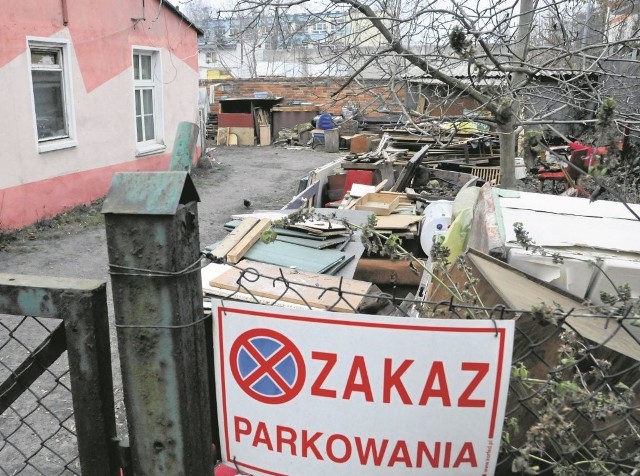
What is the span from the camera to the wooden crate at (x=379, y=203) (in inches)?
235

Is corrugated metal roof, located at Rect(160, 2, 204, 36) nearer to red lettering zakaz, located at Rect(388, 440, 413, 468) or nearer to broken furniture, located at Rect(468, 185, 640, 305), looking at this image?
broken furniture, located at Rect(468, 185, 640, 305)

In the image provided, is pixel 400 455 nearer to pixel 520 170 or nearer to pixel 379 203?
pixel 379 203

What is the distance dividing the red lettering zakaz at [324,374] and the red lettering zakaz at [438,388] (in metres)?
0.21

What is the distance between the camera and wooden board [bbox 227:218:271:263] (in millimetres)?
3687

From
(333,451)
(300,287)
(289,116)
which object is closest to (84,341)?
(333,451)

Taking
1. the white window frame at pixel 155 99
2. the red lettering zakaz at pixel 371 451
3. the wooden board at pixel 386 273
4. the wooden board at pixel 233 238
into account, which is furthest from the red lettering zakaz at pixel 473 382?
the white window frame at pixel 155 99

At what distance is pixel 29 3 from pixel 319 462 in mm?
8675

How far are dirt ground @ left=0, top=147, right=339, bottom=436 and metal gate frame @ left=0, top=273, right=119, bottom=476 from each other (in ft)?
7.49

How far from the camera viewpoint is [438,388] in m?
1.28

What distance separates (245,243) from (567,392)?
2847 mm

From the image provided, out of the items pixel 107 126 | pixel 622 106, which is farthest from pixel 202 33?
pixel 622 106

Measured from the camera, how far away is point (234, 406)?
1395 mm

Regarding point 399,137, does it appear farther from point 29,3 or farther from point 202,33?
point 29,3

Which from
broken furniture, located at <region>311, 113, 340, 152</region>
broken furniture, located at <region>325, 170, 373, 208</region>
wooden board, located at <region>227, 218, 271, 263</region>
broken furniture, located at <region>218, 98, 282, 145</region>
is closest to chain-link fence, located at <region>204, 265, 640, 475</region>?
wooden board, located at <region>227, 218, 271, 263</region>
